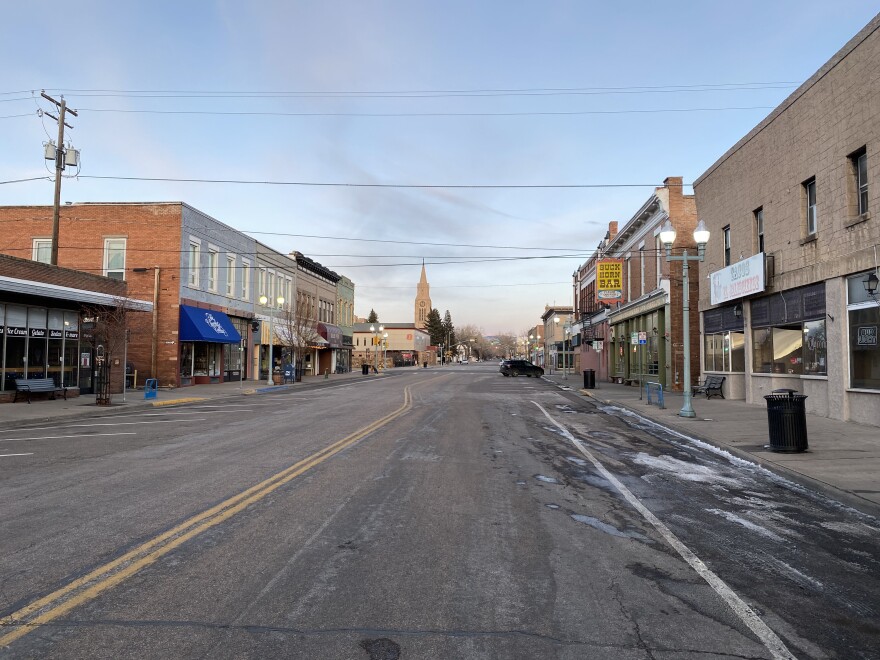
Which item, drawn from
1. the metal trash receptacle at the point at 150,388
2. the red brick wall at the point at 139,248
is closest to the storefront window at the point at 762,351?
the metal trash receptacle at the point at 150,388

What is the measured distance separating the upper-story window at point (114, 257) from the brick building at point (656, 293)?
84.2ft

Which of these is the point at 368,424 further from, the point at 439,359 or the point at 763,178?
the point at 439,359

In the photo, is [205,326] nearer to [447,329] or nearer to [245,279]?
[245,279]

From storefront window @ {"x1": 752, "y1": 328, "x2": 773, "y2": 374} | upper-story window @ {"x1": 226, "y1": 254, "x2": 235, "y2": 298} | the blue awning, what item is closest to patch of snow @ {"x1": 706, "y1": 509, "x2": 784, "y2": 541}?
storefront window @ {"x1": 752, "y1": 328, "x2": 773, "y2": 374}

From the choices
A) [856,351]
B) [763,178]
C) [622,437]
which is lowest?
[622,437]

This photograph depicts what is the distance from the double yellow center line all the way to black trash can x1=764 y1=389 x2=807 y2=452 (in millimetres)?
8390

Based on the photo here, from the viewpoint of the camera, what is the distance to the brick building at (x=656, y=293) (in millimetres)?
27250

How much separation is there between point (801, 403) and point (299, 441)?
930 centimetres

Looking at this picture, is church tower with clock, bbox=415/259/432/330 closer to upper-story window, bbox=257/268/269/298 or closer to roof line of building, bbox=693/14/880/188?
upper-story window, bbox=257/268/269/298

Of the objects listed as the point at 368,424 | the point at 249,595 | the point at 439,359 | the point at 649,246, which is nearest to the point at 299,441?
the point at 368,424

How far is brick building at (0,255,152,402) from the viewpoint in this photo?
2034cm

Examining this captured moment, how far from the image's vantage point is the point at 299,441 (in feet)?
38.4

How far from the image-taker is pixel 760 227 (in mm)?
19328

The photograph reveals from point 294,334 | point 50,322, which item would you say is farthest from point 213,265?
point 50,322
